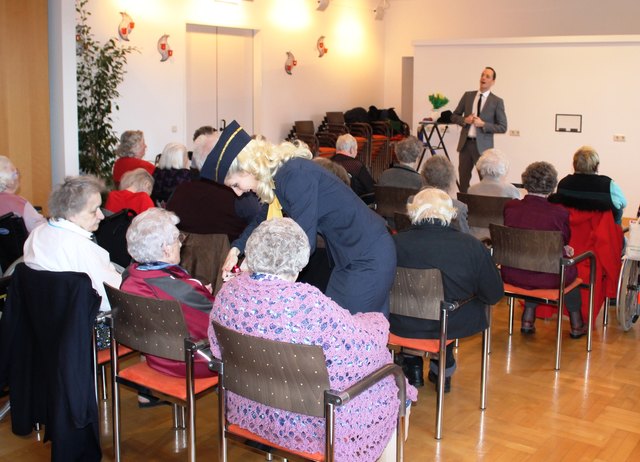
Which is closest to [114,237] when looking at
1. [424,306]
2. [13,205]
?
[13,205]

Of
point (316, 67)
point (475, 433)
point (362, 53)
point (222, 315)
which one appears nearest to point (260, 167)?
point (222, 315)

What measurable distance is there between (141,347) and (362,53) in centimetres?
1189

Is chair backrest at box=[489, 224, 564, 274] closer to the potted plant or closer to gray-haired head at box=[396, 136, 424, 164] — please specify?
gray-haired head at box=[396, 136, 424, 164]

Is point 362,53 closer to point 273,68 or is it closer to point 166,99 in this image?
point 273,68

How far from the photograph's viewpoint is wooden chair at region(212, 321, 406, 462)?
2396 millimetres

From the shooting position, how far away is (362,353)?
2531 mm

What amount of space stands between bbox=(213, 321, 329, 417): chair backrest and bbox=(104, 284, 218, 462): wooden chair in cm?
31

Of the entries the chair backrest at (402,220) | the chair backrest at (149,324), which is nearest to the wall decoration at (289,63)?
the chair backrest at (402,220)

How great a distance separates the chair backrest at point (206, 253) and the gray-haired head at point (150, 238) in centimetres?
102

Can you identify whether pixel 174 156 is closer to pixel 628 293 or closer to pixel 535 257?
pixel 535 257

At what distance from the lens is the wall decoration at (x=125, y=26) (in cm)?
989

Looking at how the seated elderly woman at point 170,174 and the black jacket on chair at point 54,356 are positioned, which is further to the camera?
the seated elderly woman at point 170,174

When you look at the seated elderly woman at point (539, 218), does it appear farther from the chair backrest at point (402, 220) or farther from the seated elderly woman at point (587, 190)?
the chair backrest at point (402, 220)

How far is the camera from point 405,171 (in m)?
6.37
